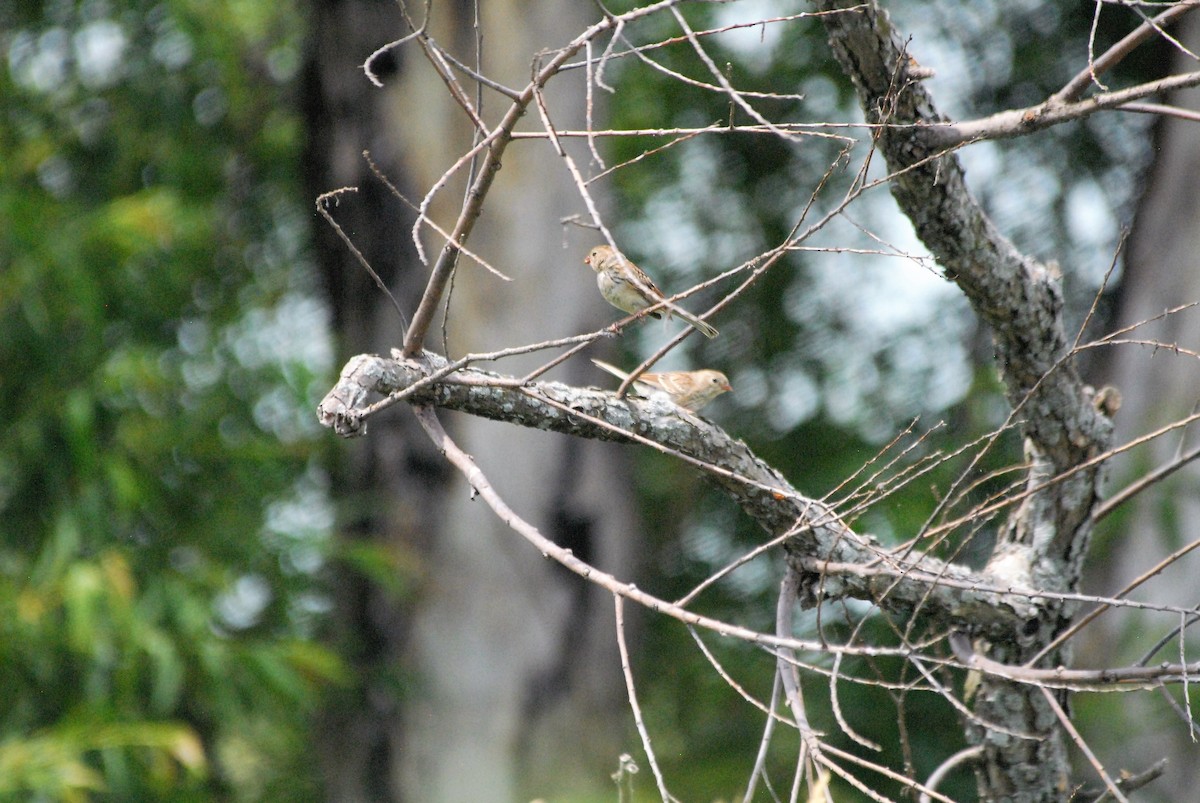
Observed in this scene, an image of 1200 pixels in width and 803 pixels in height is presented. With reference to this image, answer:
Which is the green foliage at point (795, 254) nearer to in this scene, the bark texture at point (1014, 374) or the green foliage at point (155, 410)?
the green foliage at point (155, 410)

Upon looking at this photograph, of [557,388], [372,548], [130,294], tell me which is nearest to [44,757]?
[372,548]

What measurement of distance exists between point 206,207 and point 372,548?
2.58 meters

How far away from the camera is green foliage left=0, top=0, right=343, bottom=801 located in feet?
15.5

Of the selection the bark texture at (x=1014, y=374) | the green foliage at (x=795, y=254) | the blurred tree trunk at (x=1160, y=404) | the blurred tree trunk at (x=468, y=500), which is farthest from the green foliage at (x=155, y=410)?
the blurred tree trunk at (x=1160, y=404)

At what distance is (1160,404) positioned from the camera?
494cm

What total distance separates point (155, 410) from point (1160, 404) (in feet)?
13.9

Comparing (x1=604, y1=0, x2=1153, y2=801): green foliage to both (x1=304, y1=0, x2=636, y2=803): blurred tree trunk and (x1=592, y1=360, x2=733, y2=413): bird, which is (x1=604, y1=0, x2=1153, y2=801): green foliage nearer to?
(x1=304, y1=0, x2=636, y2=803): blurred tree trunk

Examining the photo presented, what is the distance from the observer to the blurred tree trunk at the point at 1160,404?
453 centimetres

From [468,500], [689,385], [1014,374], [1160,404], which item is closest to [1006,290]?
[1014,374]

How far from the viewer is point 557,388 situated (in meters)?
1.99

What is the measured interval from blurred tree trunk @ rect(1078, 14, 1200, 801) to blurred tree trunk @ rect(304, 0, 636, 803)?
1939 mm

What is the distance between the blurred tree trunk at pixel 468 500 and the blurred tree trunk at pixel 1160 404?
194cm

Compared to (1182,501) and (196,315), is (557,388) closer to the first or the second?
(1182,501)

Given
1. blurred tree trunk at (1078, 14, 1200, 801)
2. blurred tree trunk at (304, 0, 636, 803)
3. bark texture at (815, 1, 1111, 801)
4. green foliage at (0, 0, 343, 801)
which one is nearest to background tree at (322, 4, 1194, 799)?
bark texture at (815, 1, 1111, 801)
